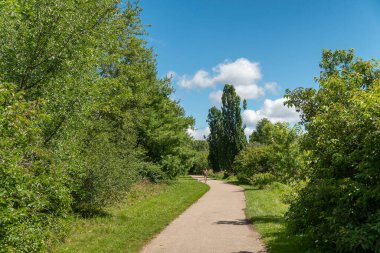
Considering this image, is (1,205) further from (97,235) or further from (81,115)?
(97,235)

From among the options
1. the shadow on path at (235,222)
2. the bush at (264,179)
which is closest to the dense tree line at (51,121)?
the shadow on path at (235,222)

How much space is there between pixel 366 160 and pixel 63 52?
7.76 m

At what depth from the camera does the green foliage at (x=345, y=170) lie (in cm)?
657

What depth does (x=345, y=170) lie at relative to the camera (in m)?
8.30

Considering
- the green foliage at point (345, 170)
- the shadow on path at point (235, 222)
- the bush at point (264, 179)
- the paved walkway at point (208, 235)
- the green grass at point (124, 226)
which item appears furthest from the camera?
the bush at point (264, 179)

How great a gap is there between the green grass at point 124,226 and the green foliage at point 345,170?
4.72 m

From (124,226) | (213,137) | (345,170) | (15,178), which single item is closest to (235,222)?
(124,226)

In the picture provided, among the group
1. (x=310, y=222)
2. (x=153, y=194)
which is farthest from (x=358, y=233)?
(x=153, y=194)

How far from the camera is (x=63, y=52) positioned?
31.3 ft

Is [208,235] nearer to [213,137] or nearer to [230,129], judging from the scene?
[230,129]

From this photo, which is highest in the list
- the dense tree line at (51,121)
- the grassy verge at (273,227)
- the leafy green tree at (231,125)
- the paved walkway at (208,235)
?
the leafy green tree at (231,125)

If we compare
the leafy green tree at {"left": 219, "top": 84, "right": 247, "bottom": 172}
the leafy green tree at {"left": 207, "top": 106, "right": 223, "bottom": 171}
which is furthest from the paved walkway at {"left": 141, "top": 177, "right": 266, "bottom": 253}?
the leafy green tree at {"left": 207, "top": 106, "right": 223, "bottom": 171}

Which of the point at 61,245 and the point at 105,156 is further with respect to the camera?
the point at 105,156

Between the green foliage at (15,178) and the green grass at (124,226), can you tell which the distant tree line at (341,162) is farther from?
the green foliage at (15,178)
